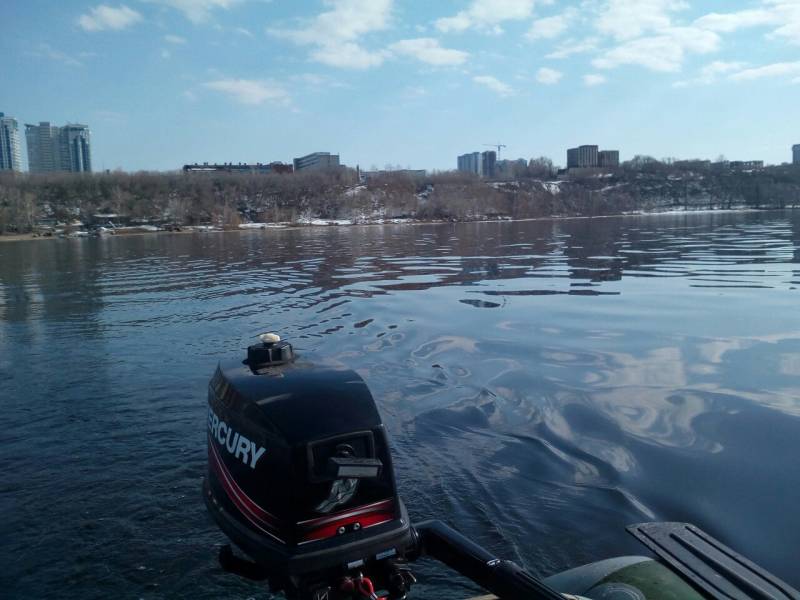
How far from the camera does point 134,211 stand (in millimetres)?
103125

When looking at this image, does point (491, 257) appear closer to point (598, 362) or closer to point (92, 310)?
point (92, 310)

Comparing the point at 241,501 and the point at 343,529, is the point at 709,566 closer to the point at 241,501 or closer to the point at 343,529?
the point at 343,529

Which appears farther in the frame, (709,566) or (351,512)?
(709,566)

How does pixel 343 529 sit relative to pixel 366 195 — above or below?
below

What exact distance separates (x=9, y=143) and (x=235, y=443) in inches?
8938

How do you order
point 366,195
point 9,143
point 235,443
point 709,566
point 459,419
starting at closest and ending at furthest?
point 709,566 < point 235,443 < point 459,419 < point 366,195 < point 9,143

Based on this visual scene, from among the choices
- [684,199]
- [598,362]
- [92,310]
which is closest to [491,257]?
[92,310]

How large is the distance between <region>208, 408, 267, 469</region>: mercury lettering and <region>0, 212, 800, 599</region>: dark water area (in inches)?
36.7

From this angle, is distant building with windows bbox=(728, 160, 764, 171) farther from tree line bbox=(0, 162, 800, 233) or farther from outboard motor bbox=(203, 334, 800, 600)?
outboard motor bbox=(203, 334, 800, 600)

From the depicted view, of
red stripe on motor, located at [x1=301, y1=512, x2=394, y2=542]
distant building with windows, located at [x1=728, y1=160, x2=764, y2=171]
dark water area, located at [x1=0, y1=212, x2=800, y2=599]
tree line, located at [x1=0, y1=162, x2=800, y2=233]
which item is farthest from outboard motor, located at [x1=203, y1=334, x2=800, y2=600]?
distant building with windows, located at [x1=728, y1=160, x2=764, y2=171]

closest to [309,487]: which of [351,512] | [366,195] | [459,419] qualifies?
[351,512]

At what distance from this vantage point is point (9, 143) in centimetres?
19350

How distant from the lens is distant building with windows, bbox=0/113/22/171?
190 metres

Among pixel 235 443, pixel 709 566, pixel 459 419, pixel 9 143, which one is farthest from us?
pixel 9 143
